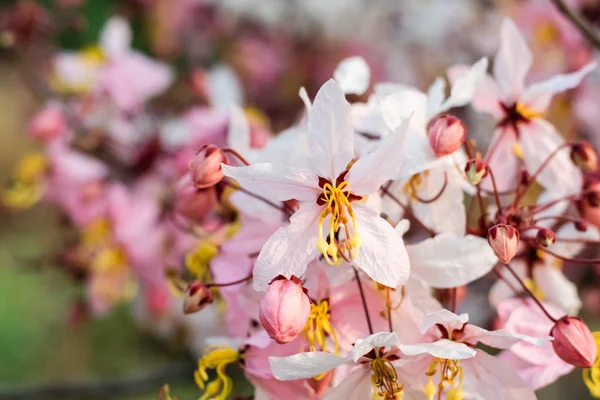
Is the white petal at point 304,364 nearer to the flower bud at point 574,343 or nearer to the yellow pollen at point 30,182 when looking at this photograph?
the flower bud at point 574,343

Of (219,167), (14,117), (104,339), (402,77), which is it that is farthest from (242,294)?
(14,117)

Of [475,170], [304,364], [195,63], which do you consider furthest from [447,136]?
[195,63]

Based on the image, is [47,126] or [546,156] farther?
[47,126]

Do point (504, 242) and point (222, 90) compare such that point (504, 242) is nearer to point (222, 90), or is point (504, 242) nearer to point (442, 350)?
point (442, 350)

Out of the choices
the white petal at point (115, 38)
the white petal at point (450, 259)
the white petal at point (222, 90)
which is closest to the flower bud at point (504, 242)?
the white petal at point (450, 259)

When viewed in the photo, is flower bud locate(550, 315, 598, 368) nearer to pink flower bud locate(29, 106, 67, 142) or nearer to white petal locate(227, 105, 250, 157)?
white petal locate(227, 105, 250, 157)

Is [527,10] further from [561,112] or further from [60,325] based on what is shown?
[60,325]
